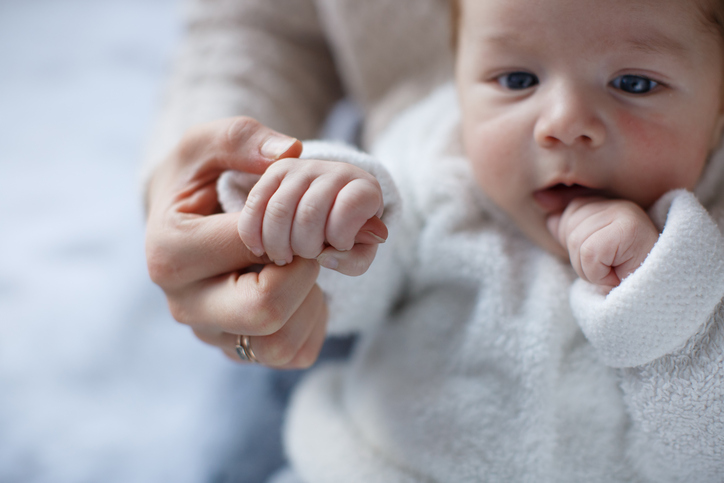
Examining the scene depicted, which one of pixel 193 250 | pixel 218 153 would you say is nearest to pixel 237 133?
pixel 218 153

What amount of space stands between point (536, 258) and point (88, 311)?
2.56 feet

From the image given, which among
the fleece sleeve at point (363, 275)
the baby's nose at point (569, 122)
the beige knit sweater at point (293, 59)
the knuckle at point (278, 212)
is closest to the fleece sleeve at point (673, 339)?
the baby's nose at point (569, 122)

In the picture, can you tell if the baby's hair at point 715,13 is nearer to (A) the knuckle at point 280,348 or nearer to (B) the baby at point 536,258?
(B) the baby at point 536,258

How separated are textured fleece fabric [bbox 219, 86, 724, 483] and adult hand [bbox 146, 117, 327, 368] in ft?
0.15

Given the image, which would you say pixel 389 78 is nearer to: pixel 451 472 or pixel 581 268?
pixel 581 268

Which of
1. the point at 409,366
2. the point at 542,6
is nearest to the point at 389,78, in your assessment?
the point at 542,6

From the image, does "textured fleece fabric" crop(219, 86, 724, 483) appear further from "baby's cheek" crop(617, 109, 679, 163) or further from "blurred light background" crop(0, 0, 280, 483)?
"blurred light background" crop(0, 0, 280, 483)

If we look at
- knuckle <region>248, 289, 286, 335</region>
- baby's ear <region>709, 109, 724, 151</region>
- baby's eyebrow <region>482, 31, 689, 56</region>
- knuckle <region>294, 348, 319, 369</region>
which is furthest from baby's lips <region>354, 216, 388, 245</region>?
baby's ear <region>709, 109, 724, 151</region>

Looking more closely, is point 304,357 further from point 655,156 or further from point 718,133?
point 718,133

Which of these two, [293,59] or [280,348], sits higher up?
[293,59]

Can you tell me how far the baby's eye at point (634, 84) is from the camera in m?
0.58

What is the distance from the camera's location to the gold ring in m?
0.58

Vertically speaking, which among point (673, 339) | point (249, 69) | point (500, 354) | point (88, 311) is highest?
point (249, 69)

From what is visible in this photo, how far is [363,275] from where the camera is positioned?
694 millimetres
